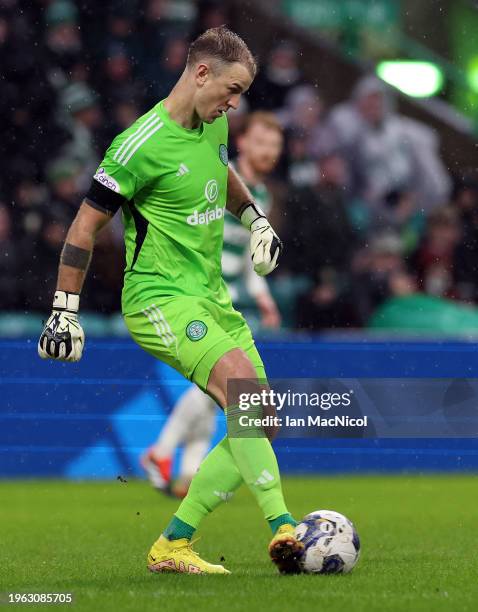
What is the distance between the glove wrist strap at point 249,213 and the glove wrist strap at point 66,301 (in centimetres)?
87

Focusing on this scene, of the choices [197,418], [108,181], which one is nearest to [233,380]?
[108,181]

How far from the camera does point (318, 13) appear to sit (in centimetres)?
1345

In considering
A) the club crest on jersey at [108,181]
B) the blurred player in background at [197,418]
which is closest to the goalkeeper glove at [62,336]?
the club crest on jersey at [108,181]

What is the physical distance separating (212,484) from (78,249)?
3.23 feet

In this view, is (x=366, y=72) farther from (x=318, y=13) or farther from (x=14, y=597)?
(x=14, y=597)

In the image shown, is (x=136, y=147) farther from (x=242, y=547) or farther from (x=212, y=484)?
(x=242, y=547)

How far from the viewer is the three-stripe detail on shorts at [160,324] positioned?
5.36 metres

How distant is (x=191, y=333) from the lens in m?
5.29

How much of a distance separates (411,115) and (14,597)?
29.8 ft

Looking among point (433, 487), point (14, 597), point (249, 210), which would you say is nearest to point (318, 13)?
point (433, 487)

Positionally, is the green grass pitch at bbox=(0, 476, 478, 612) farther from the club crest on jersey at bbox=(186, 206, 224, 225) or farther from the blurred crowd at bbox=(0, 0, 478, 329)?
the blurred crowd at bbox=(0, 0, 478, 329)

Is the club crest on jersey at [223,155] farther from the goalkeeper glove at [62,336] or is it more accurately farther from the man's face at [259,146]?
the man's face at [259,146]

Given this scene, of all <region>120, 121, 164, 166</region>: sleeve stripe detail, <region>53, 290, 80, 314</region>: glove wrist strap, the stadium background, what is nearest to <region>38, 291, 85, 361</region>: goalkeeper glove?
<region>53, 290, 80, 314</region>: glove wrist strap

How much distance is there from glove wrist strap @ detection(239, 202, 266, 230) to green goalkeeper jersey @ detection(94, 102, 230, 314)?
12.1 inches
